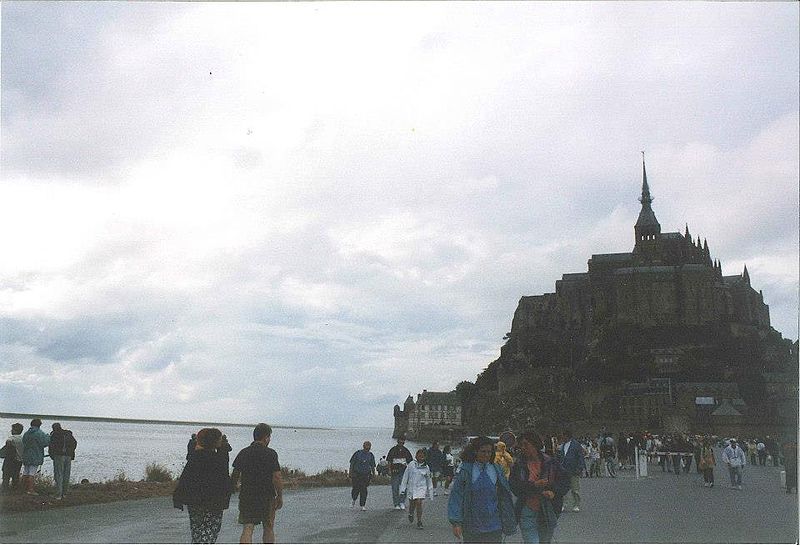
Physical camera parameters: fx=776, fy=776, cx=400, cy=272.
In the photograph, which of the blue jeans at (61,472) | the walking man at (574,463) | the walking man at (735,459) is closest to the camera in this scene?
the blue jeans at (61,472)

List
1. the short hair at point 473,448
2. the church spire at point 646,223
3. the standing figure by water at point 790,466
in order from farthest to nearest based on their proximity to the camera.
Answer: the church spire at point 646,223 < the standing figure by water at point 790,466 < the short hair at point 473,448

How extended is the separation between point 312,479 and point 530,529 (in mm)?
15232

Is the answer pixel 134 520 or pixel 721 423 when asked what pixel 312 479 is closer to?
pixel 134 520

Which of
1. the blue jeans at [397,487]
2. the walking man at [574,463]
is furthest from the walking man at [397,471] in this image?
the walking man at [574,463]

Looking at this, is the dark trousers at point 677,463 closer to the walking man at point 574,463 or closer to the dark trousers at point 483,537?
the walking man at point 574,463

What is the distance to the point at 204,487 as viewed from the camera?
7.39 meters

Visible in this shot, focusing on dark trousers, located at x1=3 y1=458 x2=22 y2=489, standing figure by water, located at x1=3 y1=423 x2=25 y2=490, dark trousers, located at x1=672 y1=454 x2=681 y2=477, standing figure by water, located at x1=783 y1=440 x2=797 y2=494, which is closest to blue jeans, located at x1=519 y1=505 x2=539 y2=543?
standing figure by water, located at x1=3 y1=423 x2=25 y2=490

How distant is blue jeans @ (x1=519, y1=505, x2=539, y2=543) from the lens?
7.85 m

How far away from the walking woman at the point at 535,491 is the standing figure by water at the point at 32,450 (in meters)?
8.53

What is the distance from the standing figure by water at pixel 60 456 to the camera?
13.2 metres

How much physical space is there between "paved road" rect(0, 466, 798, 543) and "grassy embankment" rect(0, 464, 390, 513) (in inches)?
16.5

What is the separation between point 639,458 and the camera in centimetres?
2508

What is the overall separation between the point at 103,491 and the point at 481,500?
35.8 feet

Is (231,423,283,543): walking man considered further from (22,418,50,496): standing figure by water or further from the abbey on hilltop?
→ the abbey on hilltop
